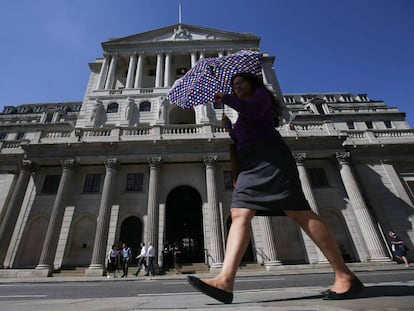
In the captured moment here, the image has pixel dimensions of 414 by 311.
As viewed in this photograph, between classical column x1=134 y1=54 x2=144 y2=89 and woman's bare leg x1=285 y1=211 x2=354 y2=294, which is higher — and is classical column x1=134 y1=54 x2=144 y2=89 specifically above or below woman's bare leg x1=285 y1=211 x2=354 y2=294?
above

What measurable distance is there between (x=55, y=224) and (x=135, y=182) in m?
6.28

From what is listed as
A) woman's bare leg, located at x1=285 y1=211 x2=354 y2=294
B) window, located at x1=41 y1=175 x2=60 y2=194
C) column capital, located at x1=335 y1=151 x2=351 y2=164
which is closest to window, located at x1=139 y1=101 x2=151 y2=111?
window, located at x1=41 y1=175 x2=60 y2=194

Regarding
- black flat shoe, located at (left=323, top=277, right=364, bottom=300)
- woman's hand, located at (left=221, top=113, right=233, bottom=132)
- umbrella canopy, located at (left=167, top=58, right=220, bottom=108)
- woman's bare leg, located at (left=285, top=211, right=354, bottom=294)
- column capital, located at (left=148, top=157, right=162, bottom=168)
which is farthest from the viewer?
column capital, located at (left=148, top=157, right=162, bottom=168)

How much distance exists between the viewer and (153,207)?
53.0 feet

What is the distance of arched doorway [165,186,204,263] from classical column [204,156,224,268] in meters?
2.93

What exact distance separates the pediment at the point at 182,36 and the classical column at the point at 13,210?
22201 millimetres

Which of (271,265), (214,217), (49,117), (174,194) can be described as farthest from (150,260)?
(49,117)

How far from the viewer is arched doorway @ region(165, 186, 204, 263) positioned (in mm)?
18359

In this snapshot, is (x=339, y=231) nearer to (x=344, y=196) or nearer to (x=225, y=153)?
(x=344, y=196)

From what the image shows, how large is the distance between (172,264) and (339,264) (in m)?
16.2

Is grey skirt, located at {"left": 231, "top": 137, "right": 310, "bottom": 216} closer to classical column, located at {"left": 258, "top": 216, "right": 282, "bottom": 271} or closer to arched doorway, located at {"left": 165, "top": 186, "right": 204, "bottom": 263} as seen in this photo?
classical column, located at {"left": 258, "top": 216, "right": 282, "bottom": 271}

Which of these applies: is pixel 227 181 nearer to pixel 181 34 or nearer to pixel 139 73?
pixel 139 73

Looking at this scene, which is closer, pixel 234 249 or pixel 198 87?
pixel 234 249

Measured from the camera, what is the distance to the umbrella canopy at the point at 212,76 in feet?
13.5
